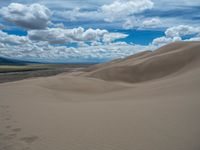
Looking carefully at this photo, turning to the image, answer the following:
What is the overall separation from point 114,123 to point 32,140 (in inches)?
107

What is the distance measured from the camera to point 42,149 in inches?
213

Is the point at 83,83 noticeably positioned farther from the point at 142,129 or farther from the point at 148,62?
the point at 142,129

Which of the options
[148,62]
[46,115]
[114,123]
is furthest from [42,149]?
[148,62]

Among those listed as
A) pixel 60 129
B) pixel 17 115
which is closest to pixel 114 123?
→ pixel 60 129

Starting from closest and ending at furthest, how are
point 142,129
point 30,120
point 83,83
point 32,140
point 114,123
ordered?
point 32,140 → point 142,129 → point 114,123 → point 30,120 → point 83,83

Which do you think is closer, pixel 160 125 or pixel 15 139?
pixel 15 139

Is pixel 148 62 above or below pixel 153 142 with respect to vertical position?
above

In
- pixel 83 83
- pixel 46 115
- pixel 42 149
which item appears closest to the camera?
pixel 42 149

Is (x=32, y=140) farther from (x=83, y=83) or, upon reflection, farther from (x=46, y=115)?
(x=83, y=83)

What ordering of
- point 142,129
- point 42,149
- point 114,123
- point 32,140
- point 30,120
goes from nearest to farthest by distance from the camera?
point 42,149 < point 32,140 < point 142,129 < point 114,123 < point 30,120

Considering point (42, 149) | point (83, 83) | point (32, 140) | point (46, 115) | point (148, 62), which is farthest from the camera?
point (148, 62)

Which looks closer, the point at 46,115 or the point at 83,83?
the point at 46,115

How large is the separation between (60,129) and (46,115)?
81.6 inches

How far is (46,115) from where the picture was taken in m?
8.76
